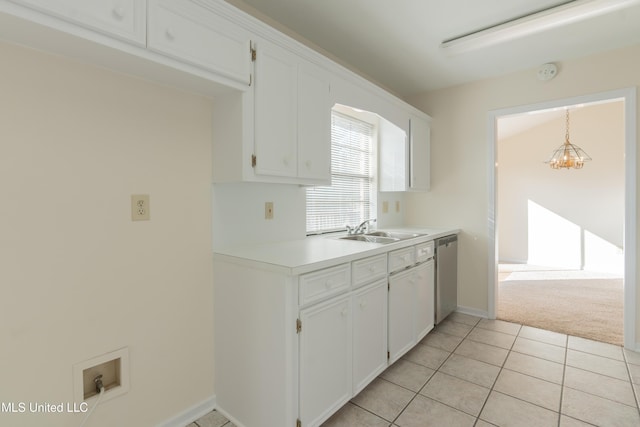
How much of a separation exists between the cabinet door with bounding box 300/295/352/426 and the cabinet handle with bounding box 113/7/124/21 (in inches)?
55.9

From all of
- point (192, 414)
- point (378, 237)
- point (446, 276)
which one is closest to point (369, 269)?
point (378, 237)

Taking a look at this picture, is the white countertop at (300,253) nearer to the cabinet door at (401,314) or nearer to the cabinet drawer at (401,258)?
the cabinet drawer at (401,258)

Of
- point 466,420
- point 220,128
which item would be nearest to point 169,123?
point 220,128

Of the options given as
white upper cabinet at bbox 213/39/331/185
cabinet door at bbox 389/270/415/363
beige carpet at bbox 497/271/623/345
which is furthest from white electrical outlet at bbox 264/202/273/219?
beige carpet at bbox 497/271/623/345

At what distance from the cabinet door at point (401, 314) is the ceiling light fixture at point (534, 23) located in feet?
6.10

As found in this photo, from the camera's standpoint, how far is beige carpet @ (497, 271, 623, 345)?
3096 millimetres

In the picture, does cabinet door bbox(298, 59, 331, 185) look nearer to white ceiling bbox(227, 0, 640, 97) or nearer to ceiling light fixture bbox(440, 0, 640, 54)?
white ceiling bbox(227, 0, 640, 97)

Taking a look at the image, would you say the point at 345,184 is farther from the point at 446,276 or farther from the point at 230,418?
the point at 230,418

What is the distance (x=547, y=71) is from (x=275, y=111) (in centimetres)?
273

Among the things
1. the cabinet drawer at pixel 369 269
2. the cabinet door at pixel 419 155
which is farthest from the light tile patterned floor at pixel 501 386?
the cabinet door at pixel 419 155

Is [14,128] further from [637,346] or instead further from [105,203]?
[637,346]

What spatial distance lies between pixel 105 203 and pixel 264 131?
843mm

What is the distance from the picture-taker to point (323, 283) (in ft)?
5.47

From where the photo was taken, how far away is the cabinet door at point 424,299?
260 centimetres
